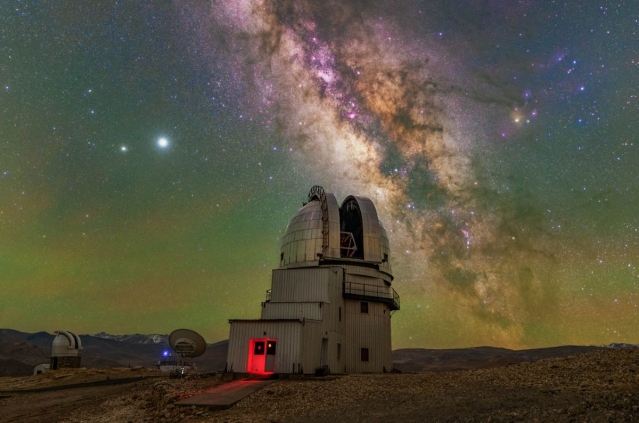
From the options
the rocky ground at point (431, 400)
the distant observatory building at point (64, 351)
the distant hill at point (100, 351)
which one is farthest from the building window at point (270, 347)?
the distant hill at point (100, 351)

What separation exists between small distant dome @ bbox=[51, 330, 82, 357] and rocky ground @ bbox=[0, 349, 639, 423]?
2591 cm

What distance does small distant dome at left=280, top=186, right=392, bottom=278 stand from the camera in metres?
31.6

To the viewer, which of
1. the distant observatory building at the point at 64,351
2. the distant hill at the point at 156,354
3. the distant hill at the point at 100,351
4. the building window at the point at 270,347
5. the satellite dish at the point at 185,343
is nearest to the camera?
the building window at the point at 270,347

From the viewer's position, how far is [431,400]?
13242mm

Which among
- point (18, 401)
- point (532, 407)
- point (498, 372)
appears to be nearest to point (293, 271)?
point (498, 372)

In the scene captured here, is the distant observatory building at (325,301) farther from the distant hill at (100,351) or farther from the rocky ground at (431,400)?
the distant hill at (100,351)

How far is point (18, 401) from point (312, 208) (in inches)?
862

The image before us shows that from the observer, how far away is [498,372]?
16.5 meters

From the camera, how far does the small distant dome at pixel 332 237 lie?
104 ft

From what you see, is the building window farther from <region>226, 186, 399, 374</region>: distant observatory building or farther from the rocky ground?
the rocky ground

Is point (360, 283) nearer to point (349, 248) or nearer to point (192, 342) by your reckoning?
point (349, 248)

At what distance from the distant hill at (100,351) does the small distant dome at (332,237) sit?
200 ft

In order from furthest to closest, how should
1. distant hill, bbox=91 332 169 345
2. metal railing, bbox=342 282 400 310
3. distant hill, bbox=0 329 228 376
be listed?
distant hill, bbox=91 332 169 345 → distant hill, bbox=0 329 228 376 → metal railing, bbox=342 282 400 310

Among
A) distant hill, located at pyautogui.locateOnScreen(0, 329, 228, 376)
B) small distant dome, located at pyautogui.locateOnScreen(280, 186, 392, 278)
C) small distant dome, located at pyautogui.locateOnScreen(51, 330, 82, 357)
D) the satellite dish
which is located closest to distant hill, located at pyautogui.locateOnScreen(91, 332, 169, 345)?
distant hill, located at pyautogui.locateOnScreen(0, 329, 228, 376)
